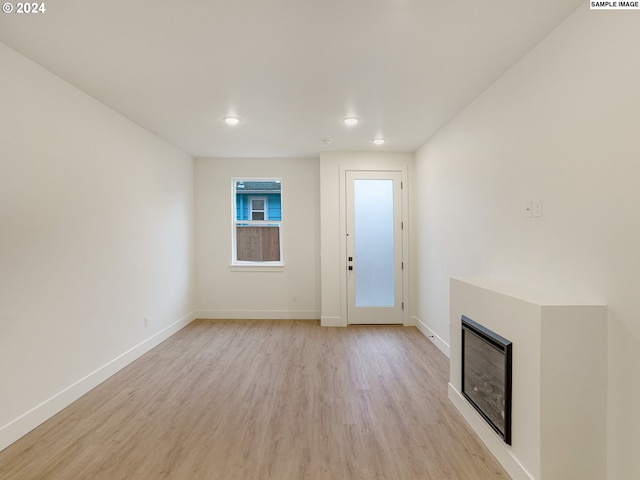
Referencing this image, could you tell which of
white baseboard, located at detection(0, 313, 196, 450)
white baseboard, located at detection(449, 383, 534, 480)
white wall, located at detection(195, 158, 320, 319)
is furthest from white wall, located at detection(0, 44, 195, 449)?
white baseboard, located at detection(449, 383, 534, 480)

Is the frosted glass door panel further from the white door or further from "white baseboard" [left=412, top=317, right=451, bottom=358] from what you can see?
"white baseboard" [left=412, top=317, right=451, bottom=358]

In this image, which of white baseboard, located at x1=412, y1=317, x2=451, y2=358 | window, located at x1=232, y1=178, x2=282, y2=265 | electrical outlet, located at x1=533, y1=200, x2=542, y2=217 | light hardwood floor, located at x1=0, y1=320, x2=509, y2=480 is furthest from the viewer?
window, located at x1=232, y1=178, x2=282, y2=265

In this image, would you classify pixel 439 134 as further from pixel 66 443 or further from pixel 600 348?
pixel 66 443

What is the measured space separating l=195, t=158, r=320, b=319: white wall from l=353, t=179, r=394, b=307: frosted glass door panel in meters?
0.74

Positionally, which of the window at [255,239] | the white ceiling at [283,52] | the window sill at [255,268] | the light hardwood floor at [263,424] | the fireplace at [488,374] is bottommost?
the light hardwood floor at [263,424]

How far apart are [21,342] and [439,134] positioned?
14.5 feet

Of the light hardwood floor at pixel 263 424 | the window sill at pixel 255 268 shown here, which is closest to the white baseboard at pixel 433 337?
the light hardwood floor at pixel 263 424

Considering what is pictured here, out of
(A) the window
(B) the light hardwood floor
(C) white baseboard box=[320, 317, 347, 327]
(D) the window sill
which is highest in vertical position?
(A) the window

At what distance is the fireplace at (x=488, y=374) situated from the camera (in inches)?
72.9

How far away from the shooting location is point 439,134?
386 centimetres

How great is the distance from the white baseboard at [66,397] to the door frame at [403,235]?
105 inches

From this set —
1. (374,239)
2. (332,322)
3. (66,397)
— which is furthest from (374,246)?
(66,397)

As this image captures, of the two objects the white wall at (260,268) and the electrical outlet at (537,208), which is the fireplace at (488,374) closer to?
the electrical outlet at (537,208)

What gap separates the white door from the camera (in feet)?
16.0
